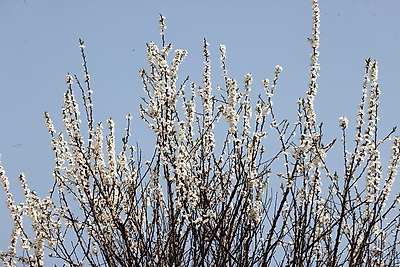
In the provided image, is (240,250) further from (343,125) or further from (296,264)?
(343,125)

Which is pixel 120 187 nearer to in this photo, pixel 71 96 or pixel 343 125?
pixel 71 96

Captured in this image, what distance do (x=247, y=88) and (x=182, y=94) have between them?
0.43m

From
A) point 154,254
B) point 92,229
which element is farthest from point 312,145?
point 92,229

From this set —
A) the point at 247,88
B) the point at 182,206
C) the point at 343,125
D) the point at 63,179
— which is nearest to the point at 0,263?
the point at 63,179

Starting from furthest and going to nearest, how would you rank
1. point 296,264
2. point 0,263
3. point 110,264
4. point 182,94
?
point 0,263 < point 182,94 < point 110,264 < point 296,264

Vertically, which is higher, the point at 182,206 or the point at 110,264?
the point at 182,206

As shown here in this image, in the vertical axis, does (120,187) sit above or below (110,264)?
above

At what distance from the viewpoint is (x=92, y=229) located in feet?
12.3

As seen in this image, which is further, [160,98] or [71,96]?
[71,96]

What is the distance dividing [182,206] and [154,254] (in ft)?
1.24

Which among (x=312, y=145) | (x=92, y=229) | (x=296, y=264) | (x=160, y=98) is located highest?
(x=160, y=98)

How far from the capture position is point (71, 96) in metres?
3.98

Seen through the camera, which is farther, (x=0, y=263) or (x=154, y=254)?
(x=0, y=263)

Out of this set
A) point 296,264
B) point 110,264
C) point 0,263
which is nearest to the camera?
point 296,264
